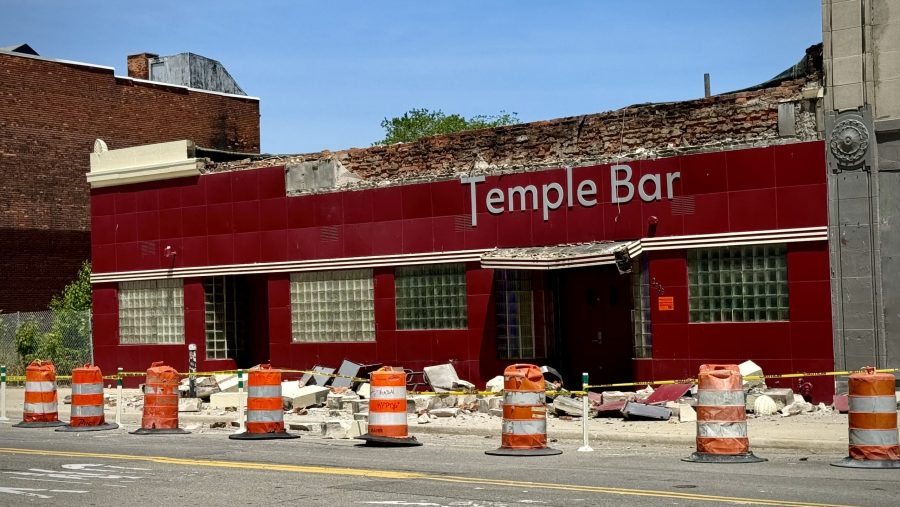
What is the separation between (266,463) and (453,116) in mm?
68012

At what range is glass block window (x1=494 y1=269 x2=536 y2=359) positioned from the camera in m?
26.9

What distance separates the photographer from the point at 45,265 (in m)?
44.2

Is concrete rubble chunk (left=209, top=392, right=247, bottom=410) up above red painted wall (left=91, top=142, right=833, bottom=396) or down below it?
below

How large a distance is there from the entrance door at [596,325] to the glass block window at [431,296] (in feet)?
7.01

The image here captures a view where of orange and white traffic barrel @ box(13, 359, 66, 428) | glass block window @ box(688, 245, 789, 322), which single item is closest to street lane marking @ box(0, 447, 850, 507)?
orange and white traffic barrel @ box(13, 359, 66, 428)

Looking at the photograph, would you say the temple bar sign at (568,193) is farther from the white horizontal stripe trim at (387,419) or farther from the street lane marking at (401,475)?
the street lane marking at (401,475)

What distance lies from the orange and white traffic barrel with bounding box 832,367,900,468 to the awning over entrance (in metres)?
9.46

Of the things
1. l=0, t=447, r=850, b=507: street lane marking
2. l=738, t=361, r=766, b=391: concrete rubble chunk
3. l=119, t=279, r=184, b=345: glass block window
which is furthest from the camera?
l=119, t=279, r=184, b=345: glass block window

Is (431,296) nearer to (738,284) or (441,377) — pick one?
(441,377)

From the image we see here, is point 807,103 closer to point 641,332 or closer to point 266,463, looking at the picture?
point 641,332

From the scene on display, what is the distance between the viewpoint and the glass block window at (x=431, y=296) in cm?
2748

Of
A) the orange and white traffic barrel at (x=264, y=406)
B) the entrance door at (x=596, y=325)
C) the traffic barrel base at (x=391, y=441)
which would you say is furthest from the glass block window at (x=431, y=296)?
the traffic barrel base at (x=391, y=441)

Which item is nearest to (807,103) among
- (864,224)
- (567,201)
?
(864,224)

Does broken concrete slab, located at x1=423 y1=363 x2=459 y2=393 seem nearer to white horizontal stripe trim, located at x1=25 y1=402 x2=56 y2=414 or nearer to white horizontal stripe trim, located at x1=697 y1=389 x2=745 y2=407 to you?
white horizontal stripe trim, located at x1=25 y1=402 x2=56 y2=414
